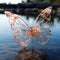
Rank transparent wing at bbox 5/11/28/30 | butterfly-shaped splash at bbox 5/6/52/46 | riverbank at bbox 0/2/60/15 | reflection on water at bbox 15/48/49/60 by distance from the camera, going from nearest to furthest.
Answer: reflection on water at bbox 15/48/49/60 < transparent wing at bbox 5/11/28/30 < butterfly-shaped splash at bbox 5/6/52/46 < riverbank at bbox 0/2/60/15

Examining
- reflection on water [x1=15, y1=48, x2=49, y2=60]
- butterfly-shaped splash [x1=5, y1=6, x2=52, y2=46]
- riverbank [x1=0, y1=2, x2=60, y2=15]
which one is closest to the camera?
reflection on water [x1=15, y1=48, x2=49, y2=60]

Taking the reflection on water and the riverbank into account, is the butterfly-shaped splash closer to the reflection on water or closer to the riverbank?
the reflection on water

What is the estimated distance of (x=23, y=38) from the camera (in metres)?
34.8

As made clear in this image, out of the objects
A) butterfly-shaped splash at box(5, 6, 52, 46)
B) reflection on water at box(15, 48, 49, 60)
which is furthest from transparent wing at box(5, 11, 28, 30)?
reflection on water at box(15, 48, 49, 60)

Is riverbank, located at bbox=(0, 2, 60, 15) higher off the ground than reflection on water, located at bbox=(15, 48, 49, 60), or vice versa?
riverbank, located at bbox=(0, 2, 60, 15)

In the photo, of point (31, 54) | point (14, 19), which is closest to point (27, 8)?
point (14, 19)

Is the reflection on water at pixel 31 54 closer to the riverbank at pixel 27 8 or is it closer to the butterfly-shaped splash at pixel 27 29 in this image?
the butterfly-shaped splash at pixel 27 29

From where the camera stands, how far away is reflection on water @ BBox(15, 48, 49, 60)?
30567 millimetres

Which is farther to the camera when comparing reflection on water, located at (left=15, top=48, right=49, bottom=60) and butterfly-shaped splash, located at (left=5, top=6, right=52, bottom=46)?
butterfly-shaped splash, located at (left=5, top=6, right=52, bottom=46)

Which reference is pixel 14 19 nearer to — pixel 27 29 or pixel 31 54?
pixel 27 29

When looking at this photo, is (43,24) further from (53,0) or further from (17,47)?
(53,0)

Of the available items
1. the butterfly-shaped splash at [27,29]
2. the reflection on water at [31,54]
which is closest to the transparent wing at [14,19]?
the butterfly-shaped splash at [27,29]

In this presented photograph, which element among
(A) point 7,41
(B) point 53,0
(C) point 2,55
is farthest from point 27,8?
(C) point 2,55

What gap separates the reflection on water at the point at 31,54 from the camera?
3057 cm
